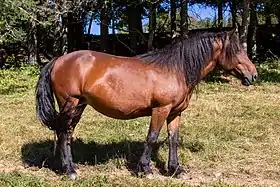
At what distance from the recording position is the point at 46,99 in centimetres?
530

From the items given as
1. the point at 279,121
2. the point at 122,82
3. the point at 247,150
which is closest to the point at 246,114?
the point at 279,121

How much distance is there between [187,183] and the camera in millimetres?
4992

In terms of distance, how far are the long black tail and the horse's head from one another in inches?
73.0

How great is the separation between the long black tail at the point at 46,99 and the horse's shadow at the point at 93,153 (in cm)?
64

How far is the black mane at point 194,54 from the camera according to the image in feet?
17.1

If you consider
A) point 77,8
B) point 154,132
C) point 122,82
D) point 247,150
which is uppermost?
point 77,8

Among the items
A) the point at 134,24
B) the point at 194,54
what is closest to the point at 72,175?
the point at 194,54

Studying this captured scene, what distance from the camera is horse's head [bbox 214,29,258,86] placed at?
17.1 ft

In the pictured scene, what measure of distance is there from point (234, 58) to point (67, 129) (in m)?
1.99

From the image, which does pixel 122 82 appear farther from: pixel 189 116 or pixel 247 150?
pixel 189 116

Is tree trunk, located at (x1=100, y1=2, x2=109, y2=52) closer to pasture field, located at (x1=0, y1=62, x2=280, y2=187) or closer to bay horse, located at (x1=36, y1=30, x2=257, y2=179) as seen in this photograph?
pasture field, located at (x1=0, y1=62, x2=280, y2=187)

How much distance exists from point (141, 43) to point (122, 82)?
14.9m

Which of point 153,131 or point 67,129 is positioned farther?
point 67,129

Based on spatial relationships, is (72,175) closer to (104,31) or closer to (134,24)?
(104,31)
